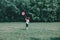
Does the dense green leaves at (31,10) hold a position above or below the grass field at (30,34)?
below

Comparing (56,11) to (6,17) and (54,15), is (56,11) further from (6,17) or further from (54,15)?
(6,17)

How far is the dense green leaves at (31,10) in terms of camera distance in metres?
33.8

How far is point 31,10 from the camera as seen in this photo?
3450 cm

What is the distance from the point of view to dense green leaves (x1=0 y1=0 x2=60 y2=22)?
33.8 m

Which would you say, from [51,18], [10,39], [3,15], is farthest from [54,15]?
[10,39]

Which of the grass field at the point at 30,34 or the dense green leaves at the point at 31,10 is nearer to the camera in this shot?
the grass field at the point at 30,34

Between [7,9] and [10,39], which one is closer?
[10,39]

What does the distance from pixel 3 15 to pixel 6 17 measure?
0.60 meters

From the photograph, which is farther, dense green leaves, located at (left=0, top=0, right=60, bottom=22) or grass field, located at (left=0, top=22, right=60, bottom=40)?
dense green leaves, located at (left=0, top=0, right=60, bottom=22)

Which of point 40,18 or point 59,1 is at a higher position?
point 59,1

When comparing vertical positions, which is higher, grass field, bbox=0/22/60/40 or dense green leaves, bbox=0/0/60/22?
grass field, bbox=0/22/60/40

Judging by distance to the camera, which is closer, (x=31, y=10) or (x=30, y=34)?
(x=30, y=34)

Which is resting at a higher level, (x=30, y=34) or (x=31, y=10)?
(x=30, y=34)

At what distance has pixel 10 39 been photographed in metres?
15.1
